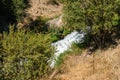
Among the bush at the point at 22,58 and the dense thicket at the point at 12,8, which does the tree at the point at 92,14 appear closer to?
A: the bush at the point at 22,58

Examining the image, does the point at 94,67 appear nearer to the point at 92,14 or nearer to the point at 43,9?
the point at 92,14

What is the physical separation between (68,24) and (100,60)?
2.88 metres

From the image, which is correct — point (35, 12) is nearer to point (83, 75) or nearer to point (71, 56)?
point (71, 56)

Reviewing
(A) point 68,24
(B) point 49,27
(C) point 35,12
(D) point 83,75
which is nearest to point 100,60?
(D) point 83,75

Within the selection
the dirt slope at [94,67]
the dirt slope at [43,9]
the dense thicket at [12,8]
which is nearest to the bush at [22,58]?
the dirt slope at [94,67]

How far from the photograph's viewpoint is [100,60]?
20.3m

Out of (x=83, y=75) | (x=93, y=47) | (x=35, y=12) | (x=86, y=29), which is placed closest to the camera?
(x=83, y=75)

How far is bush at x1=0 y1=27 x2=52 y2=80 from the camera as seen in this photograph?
17.6 meters

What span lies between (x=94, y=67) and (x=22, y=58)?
4360 millimetres

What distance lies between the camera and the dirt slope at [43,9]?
141 feet

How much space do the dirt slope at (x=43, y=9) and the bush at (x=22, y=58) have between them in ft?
79.7

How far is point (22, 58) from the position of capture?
17.7m

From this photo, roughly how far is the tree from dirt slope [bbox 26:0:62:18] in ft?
70.4

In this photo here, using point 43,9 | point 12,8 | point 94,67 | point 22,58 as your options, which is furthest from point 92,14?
point 43,9
